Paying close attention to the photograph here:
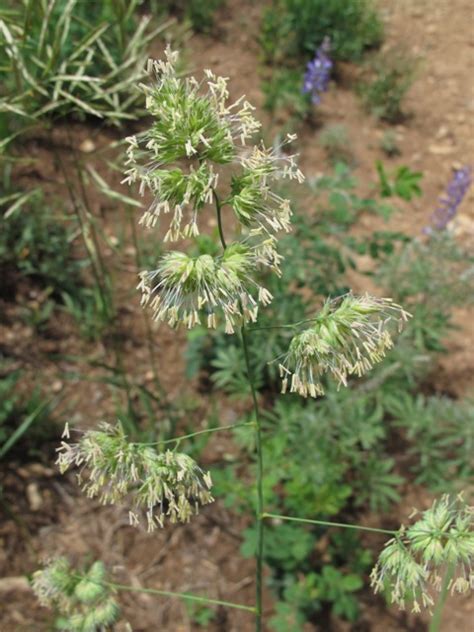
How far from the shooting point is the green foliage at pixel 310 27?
16.7 ft

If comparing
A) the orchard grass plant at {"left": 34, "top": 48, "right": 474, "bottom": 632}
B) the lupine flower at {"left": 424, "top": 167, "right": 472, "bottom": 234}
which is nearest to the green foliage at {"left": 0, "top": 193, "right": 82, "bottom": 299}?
the lupine flower at {"left": 424, "top": 167, "right": 472, "bottom": 234}

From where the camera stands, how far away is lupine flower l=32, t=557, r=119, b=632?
5.50ft

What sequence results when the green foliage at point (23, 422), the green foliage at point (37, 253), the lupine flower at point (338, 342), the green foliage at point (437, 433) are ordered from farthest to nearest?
the green foliage at point (37, 253) < the green foliage at point (437, 433) < the green foliage at point (23, 422) < the lupine flower at point (338, 342)

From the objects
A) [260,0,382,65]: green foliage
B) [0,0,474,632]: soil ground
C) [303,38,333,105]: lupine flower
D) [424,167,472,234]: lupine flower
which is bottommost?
[0,0,474,632]: soil ground

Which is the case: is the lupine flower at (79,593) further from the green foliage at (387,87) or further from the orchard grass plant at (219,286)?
the green foliage at (387,87)

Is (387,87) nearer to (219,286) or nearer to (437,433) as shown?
(437,433)

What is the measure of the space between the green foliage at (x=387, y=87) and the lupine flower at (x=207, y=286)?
4.21m

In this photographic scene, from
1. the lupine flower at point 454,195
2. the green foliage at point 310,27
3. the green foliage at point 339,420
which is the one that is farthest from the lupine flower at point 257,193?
the green foliage at point 310,27

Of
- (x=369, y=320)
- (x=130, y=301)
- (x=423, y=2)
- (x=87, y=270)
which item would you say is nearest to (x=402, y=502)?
(x=130, y=301)

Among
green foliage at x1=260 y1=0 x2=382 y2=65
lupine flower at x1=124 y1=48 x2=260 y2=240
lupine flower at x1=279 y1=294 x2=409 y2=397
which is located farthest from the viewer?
green foliage at x1=260 y1=0 x2=382 y2=65

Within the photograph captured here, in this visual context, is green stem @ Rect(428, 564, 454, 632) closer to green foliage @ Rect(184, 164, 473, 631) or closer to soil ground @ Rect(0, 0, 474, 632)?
green foliage @ Rect(184, 164, 473, 631)

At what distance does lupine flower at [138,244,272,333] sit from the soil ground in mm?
1075

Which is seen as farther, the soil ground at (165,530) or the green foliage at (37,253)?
the green foliage at (37,253)

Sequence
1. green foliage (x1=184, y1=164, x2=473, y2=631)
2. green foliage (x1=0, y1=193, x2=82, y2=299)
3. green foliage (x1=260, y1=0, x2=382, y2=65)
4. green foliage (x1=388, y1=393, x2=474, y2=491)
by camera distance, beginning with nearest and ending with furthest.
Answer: green foliage (x1=184, y1=164, x2=473, y2=631) → green foliage (x1=388, y1=393, x2=474, y2=491) → green foliage (x1=0, y1=193, x2=82, y2=299) → green foliage (x1=260, y1=0, x2=382, y2=65)
